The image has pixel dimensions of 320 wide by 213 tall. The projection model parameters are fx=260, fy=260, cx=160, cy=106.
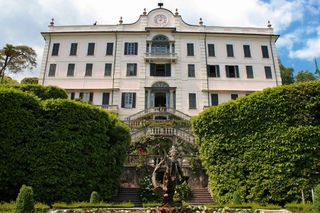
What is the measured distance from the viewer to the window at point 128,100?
31016 millimetres

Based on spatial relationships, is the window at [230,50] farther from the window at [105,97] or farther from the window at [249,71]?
the window at [105,97]

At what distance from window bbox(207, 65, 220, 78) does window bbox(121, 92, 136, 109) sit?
9917 mm

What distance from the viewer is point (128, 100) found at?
3127 cm

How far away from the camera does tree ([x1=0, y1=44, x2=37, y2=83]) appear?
110ft

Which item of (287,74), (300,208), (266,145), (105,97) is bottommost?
(300,208)

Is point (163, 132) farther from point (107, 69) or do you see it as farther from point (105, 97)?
point (107, 69)

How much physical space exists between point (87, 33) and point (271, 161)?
93.5ft

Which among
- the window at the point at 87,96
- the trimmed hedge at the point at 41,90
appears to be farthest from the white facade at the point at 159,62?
the trimmed hedge at the point at 41,90

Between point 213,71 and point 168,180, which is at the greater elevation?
point 213,71

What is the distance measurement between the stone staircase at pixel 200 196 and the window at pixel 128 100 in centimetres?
1655

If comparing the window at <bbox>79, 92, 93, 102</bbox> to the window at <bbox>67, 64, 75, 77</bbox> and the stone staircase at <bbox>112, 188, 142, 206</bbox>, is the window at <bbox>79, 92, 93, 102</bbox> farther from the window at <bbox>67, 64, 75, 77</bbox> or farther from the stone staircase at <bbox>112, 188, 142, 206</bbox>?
the stone staircase at <bbox>112, 188, 142, 206</bbox>

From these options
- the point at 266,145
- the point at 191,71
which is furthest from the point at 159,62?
the point at 266,145

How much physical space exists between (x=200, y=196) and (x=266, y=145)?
5229 millimetres

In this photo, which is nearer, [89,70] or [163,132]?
[163,132]
